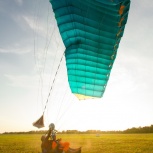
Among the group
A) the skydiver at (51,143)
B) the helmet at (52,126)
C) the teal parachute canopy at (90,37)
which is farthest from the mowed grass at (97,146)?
the helmet at (52,126)

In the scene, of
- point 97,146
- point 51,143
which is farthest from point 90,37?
point 97,146

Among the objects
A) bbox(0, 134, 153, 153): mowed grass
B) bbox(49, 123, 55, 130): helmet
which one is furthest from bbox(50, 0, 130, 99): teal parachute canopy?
bbox(0, 134, 153, 153): mowed grass

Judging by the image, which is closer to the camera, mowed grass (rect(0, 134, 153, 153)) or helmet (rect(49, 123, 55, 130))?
helmet (rect(49, 123, 55, 130))

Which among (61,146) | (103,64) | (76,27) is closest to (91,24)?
(76,27)

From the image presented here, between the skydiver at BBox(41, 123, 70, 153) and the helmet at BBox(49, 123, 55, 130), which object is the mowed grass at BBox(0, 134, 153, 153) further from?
the helmet at BBox(49, 123, 55, 130)

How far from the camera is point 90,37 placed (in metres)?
9.14

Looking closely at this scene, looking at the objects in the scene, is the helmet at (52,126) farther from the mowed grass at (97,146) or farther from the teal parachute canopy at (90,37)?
the mowed grass at (97,146)

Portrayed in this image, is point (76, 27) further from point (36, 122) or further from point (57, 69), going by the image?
point (36, 122)

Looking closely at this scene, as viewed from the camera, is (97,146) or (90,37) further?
(97,146)

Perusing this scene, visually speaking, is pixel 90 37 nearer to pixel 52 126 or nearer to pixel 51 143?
pixel 52 126

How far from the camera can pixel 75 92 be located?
10625mm

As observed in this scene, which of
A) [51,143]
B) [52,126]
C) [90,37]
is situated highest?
[90,37]

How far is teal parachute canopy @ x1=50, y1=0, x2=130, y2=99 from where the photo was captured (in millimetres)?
8234

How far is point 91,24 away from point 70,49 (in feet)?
4.84
